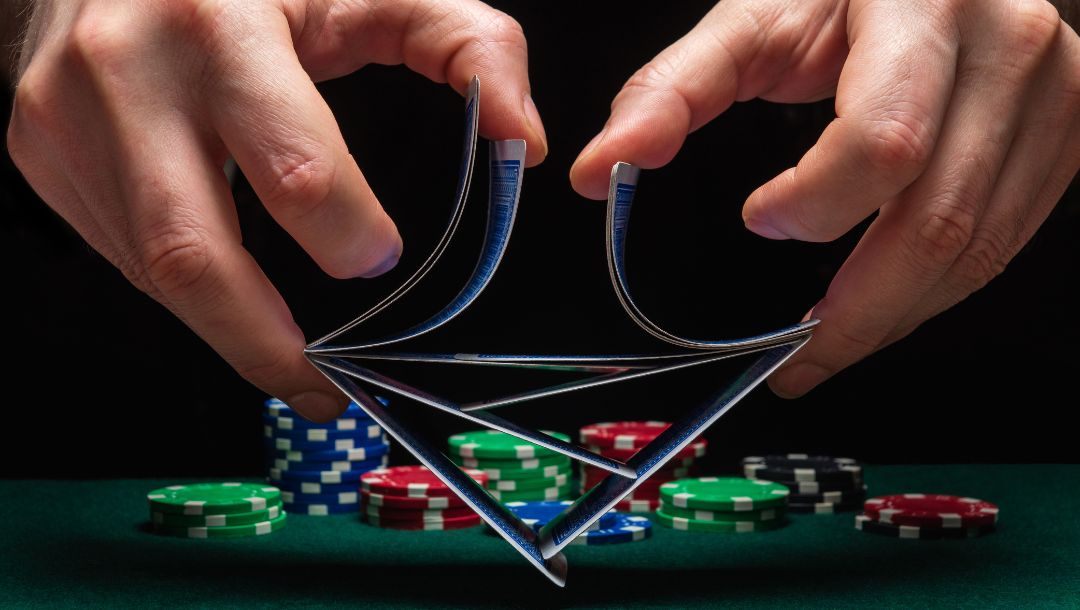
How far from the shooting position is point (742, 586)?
1.82m

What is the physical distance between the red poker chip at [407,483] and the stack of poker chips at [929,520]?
885mm

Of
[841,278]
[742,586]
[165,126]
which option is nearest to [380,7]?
[165,126]

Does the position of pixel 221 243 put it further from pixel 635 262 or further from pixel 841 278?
pixel 635 262

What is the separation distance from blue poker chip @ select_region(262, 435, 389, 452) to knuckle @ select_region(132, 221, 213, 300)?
118cm

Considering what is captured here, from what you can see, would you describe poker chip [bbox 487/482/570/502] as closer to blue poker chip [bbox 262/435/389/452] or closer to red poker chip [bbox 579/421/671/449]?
red poker chip [bbox 579/421/671/449]

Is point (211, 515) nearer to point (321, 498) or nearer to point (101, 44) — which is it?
point (321, 498)

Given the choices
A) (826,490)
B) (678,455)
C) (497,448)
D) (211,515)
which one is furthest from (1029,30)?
(211,515)

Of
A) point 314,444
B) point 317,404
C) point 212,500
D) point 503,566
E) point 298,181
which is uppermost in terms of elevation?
point 298,181

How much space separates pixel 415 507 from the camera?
2.40 metres

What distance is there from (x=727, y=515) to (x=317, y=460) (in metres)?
1.05

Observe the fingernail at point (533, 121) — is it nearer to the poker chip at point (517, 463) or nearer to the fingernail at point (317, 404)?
the fingernail at point (317, 404)

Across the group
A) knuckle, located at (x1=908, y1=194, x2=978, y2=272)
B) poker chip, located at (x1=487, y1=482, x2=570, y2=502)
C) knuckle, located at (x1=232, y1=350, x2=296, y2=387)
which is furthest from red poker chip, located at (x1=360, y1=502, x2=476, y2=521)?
knuckle, located at (x1=908, y1=194, x2=978, y2=272)

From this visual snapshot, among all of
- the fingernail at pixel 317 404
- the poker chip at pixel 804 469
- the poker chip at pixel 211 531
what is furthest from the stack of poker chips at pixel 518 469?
the fingernail at pixel 317 404

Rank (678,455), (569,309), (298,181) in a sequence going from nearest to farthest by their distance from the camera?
(298,181) → (678,455) → (569,309)
